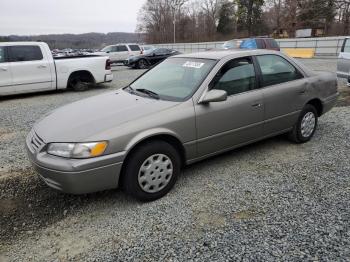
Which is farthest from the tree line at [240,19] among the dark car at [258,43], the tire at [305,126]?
the tire at [305,126]

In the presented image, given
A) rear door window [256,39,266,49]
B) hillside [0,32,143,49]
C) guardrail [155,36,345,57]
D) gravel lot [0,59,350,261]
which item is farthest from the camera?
hillside [0,32,143,49]

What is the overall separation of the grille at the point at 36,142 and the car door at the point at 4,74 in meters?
6.87

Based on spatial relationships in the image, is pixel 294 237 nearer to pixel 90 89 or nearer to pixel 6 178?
pixel 6 178

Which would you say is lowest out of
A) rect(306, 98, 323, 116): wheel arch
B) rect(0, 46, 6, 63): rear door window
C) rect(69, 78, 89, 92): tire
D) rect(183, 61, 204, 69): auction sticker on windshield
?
rect(69, 78, 89, 92): tire

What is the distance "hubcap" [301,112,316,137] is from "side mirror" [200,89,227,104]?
191 cm

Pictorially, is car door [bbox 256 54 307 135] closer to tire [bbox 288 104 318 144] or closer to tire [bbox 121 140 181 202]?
tire [bbox 288 104 318 144]

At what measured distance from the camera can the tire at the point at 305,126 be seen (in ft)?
15.6

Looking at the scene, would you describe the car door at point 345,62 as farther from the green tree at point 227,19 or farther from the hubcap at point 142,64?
the green tree at point 227,19

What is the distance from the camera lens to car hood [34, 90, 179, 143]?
309 centimetres

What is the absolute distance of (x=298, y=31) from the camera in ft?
121

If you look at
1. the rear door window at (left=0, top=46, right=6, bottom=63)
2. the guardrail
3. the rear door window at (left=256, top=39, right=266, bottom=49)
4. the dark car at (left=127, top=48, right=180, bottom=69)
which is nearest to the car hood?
the rear door window at (left=0, top=46, right=6, bottom=63)

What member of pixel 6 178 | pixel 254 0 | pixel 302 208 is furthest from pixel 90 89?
pixel 254 0

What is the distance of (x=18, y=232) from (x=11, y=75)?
7.67m

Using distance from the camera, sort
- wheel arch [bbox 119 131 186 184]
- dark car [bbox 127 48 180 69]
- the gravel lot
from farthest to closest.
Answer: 1. dark car [bbox 127 48 180 69]
2. wheel arch [bbox 119 131 186 184]
3. the gravel lot
